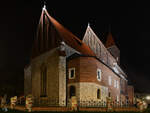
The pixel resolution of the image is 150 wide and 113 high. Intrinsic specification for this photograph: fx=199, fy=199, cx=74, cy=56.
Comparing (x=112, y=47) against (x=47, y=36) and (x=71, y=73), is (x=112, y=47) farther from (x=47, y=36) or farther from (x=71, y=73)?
(x=71, y=73)

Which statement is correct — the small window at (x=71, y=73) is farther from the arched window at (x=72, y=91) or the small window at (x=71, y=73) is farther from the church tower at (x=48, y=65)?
the arched window at (x=72, y=91)

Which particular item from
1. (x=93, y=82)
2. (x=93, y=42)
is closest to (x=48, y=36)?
(x=93, y=82)

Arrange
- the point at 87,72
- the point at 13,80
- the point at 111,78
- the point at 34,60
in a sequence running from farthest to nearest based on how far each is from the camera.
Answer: the point at 13,80 < the point at 111,78 < the point at 34,60 < the point at 87,72

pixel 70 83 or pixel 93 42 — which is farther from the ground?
pixel 93 42

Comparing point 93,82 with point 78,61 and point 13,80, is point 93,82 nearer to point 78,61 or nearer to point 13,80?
point 78,61

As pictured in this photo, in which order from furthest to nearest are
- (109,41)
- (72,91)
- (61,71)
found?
(109,41) → (61,71) → (72,91)

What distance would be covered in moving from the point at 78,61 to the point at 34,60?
29.8ft

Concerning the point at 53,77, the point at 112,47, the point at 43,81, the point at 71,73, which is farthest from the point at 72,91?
the point at 112,47

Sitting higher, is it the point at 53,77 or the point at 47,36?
the point at 47,36

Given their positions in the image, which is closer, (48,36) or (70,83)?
(70,83)

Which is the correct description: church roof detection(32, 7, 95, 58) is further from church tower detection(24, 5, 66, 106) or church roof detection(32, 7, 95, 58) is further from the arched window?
the arched window

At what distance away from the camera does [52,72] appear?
27484 millimetres

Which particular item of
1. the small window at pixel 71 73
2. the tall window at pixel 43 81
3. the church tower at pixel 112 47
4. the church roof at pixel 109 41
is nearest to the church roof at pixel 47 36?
the tall window at pixel 43 81

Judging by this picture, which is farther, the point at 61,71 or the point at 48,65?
the point at 48,65
